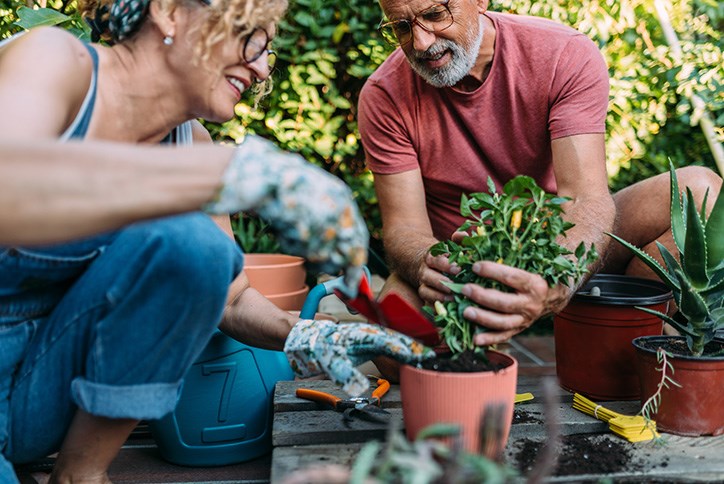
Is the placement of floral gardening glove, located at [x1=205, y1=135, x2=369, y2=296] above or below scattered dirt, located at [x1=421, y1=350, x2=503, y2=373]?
above

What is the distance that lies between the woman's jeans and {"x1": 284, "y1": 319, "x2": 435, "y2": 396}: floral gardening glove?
0.23 m

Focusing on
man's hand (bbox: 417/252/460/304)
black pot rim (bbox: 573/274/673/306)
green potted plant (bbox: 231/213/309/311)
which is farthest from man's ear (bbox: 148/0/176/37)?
black pot rim (bbox: 573/274/673/306)

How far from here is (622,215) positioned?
241cm

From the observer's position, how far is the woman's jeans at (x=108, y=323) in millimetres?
1366

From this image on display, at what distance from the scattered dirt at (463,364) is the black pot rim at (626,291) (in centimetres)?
60

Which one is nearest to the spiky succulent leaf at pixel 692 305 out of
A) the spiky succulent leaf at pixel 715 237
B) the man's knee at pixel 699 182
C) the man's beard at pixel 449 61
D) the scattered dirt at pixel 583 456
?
the spiky succulent leaf at pixel 715 237

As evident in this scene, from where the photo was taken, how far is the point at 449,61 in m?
2.25

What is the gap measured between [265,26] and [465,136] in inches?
42.0

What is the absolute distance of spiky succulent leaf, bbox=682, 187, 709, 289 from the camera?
5.37 ft

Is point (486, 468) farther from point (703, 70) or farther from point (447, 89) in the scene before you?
point (703, 70)

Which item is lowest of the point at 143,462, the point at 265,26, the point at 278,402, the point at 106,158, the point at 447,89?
the point at 143,462

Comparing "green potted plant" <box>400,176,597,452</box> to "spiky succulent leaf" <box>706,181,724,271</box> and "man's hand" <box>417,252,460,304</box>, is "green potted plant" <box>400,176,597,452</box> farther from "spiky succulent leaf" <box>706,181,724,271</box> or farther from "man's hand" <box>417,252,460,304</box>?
"spiky succulent leaf" <box>706,181,724,271</box>

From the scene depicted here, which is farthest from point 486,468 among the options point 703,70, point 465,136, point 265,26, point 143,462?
point 703,70

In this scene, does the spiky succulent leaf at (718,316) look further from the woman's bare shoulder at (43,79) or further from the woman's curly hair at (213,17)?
the woman's bare shoulder at (43,79)
